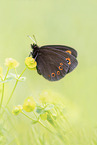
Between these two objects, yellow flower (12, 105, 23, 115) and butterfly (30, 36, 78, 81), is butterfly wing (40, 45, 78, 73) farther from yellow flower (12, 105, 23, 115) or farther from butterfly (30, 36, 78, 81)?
yellow flower (12, 105, 23, 115)

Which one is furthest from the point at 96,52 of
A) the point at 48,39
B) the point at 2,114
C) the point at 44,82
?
the point at 2,114

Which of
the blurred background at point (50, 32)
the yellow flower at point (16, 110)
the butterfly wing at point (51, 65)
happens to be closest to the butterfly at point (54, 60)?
the butterfly wing at point (51, 65)

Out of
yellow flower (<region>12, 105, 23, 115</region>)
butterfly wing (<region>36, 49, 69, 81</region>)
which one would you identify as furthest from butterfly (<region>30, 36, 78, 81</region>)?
yellow flower (<region>12, 105, 23, 115</region>)

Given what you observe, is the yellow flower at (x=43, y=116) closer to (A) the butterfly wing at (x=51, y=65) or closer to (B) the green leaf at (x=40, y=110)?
(B) the green leaf at (x=40, y=110)

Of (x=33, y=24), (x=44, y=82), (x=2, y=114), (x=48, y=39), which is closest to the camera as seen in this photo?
(x=2, y=114)

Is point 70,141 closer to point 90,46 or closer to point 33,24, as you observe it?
point 90,46
